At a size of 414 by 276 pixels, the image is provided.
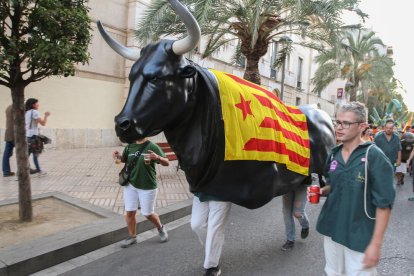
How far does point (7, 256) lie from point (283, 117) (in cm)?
304

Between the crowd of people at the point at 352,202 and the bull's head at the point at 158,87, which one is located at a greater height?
the bull's head at the point at 158,87

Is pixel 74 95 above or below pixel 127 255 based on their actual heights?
above

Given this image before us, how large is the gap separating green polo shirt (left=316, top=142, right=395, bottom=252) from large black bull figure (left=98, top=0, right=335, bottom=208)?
0.84m

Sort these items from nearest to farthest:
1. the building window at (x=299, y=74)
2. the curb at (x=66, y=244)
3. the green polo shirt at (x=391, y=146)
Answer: the curb at (x=66, y=244), the green polo shirt at (x=391, y=146), the building window at (x=299, y=74)

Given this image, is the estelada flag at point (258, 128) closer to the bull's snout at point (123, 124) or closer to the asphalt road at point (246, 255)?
the bull's snout at point (123, 124)

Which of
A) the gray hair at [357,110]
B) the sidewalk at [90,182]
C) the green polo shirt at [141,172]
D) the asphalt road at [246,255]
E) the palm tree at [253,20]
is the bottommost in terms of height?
the asphalt road at [246,255]

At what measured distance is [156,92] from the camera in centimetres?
258

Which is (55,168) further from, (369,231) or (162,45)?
(369,231)

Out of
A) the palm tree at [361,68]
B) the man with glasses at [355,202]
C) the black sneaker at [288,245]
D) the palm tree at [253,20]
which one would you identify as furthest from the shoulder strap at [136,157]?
the palm tree at [361,68]

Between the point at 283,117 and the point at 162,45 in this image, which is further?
the point at 283,117

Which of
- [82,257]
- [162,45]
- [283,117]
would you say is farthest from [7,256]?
[283,117]

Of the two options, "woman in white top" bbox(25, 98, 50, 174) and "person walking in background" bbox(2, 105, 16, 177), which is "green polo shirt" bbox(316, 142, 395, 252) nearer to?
"woman in white top" bbox(25, 98, 50, 174)

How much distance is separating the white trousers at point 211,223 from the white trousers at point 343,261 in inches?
37.0

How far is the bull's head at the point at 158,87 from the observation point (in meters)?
2.47
